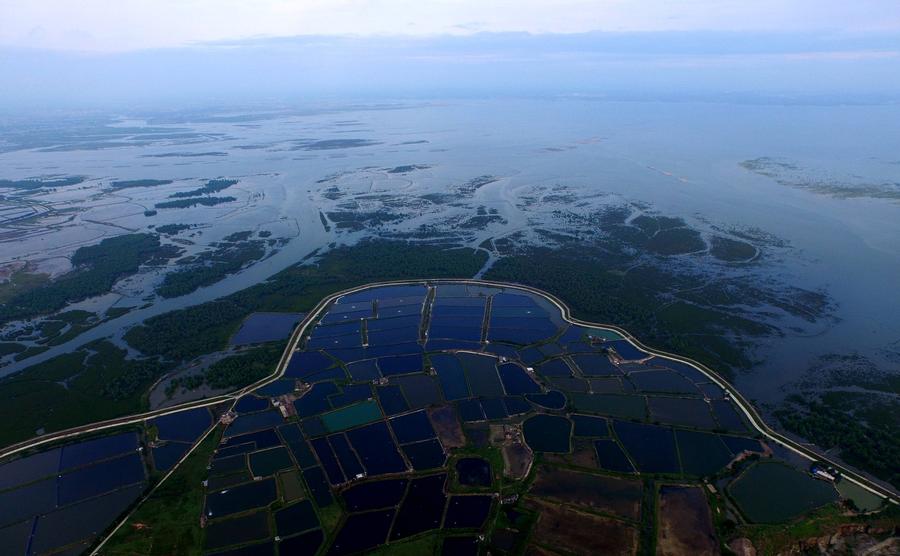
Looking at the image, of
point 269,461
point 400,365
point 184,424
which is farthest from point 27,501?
point 400,365

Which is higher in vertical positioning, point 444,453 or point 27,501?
point 27,501

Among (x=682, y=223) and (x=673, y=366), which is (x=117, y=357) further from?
(x=682, y=223)

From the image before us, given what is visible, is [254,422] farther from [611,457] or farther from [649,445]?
[649,445]

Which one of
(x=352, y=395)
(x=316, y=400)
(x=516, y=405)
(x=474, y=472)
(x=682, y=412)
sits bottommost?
(x=682, y=412)

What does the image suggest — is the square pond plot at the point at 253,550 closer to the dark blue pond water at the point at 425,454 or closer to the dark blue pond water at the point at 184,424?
the dark blue pond water at the point at 425,454

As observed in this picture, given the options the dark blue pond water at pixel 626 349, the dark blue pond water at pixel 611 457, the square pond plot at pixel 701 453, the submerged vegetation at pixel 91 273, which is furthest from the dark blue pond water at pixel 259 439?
the submerged vegetation at pixel 91 273

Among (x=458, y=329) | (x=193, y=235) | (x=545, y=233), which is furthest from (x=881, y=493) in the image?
(x=193, y=235)
